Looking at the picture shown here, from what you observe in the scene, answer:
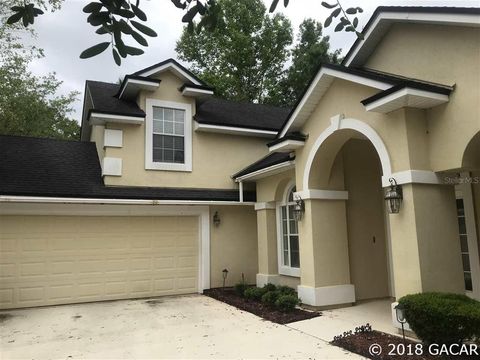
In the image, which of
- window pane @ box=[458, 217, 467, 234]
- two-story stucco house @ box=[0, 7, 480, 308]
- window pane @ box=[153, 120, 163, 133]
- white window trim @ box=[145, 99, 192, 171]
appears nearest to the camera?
two-story stucco house @ box=[0, 7, 480, 308]

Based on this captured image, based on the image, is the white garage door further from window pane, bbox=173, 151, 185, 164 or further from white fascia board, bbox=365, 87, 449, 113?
white fascia board, bbox=365, 87, 449, 113

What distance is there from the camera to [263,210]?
11.3 metres

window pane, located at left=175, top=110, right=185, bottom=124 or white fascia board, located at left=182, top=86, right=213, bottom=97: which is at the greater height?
white fascia board, located at left=182, top=86, right=213, bottom=97

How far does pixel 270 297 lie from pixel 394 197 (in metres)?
4.02

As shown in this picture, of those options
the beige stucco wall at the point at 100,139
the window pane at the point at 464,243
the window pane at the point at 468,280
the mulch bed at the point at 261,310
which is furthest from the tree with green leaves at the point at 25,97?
the window pane at the point at 468,280

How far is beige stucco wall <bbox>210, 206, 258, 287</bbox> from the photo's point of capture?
38.5 feet

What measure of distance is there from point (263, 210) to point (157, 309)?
4004mm

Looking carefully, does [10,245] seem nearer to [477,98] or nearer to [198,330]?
[198,330]

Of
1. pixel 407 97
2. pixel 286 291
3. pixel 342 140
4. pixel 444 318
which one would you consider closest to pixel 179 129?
pixel 342 140

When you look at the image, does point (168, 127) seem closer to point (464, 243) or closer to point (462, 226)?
point (462, 226)

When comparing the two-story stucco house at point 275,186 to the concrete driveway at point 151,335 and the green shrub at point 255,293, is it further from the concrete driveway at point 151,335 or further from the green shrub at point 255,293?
the concrete driveway at point 151,335

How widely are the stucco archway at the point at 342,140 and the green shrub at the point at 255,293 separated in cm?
293

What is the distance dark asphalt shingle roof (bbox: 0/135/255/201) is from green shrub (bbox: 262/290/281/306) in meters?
3.57

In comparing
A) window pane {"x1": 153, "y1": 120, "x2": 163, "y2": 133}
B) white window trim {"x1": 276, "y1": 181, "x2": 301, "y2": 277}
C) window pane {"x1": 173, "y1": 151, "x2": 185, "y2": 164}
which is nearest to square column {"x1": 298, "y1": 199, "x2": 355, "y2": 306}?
white window trim {"x1": 276, "y1": 181, "x2": 301, "y2": 277}
